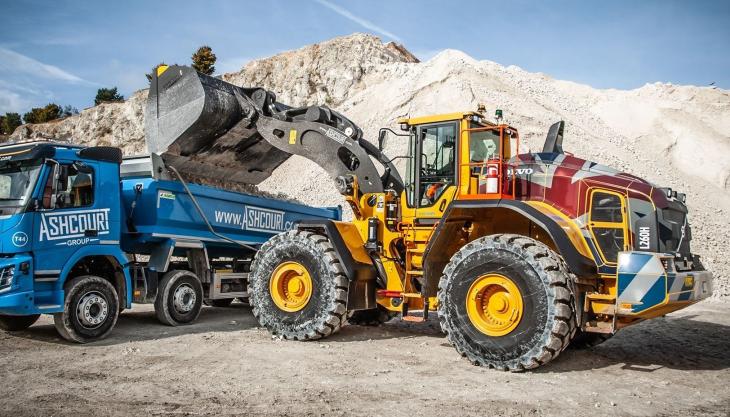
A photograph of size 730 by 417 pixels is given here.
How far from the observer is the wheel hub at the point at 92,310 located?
7.88 m

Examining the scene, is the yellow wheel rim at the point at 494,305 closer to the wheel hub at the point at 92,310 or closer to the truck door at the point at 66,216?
the wheel hub at the point at 92,310

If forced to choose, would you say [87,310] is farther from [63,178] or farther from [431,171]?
[431,171]

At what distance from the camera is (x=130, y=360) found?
6.95 meters

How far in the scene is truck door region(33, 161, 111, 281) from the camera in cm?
758

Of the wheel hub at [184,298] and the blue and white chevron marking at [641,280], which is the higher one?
the blue and white chevron marking at [641,280]

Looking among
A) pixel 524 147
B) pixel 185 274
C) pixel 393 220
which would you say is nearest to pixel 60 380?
pixel 185 274

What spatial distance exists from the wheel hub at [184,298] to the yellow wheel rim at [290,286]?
1.96m

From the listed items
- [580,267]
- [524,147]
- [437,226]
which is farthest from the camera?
[524,147]

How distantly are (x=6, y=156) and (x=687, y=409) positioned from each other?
8.30 metres

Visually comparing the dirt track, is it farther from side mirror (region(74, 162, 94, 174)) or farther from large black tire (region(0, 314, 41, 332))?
side mirror (region(74, 162, 94, 174))

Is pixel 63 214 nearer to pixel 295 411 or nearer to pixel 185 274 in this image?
pixel 185 274

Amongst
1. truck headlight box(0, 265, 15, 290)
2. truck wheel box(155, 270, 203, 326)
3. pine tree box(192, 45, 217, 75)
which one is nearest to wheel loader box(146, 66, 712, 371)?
truck wheel box(155, 270, 203, 326)

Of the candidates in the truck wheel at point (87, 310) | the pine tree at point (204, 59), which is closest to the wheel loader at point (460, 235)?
the truck wheel at point (87, 310)

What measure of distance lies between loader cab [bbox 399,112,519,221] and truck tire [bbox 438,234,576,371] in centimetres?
102
